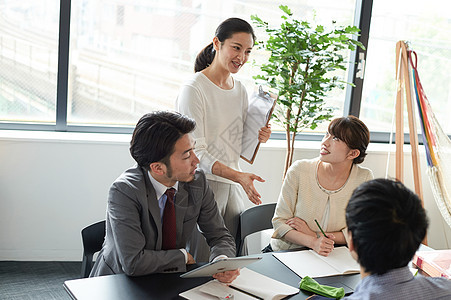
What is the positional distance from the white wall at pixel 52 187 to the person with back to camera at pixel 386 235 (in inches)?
97.7

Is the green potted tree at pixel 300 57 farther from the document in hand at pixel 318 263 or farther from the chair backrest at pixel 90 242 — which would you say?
the chair backrest at pixel 90 242

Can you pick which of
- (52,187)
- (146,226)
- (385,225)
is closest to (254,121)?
(146,226)

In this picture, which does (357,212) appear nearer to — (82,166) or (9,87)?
(82,166)

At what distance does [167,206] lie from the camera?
1962 millimetres

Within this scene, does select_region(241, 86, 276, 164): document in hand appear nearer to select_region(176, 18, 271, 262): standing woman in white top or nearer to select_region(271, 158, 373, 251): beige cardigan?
select_region(176, 18, 271, 262): standing woman in white top

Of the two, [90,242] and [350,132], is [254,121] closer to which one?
[350,132]

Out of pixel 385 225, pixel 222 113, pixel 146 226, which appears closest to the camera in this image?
pixel 385 225

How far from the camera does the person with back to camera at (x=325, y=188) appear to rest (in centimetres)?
236

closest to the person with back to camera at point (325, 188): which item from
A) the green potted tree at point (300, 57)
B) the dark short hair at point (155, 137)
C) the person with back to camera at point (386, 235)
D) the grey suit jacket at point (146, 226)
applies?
the grey suit jacket at point (146, 226)

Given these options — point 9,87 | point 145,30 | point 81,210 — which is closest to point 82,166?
point 81,210

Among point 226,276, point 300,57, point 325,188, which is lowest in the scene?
point 226,276

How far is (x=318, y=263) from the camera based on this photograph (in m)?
1.96

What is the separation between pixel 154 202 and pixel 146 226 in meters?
0.09

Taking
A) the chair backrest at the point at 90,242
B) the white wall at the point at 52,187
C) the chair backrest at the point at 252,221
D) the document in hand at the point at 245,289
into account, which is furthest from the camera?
the white wall at the point at 52,187
